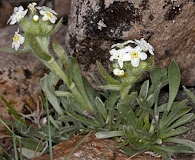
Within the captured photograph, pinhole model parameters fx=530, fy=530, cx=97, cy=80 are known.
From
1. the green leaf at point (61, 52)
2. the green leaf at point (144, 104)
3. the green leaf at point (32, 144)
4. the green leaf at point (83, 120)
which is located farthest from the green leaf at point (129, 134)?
the green leaf at point (32, 144)

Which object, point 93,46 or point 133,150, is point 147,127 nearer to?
point 133,150

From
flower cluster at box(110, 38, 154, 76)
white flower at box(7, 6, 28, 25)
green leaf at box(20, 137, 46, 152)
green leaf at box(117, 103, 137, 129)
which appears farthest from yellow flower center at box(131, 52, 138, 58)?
green leaf at box(20, 137, 46, 152)

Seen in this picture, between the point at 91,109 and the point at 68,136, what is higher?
the point at 91,109

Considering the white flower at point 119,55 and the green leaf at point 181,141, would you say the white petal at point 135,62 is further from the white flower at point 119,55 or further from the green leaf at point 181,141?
the green leaf at point 181,141

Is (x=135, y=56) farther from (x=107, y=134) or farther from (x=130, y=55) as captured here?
(x=107, y=134)

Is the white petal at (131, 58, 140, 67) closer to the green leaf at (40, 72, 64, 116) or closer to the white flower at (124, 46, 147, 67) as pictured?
the white flower at (124, 46, 147, 67)

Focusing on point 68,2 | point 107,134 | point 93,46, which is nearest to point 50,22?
point 93,46
